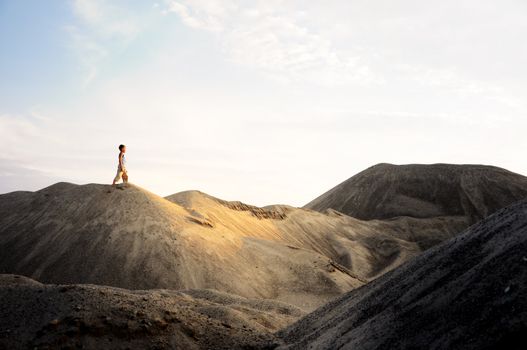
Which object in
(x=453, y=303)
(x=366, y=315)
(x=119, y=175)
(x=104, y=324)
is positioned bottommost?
(x=104, y=324)

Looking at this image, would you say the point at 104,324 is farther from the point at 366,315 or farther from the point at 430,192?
the point at 430,192

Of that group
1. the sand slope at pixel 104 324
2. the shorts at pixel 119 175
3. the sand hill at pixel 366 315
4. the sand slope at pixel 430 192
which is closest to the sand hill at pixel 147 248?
the shorts at pixel 119 175

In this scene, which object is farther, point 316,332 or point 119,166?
point 119,166

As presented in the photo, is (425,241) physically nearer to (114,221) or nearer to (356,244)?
(356,244)

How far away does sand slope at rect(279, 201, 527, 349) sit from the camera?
187 inches

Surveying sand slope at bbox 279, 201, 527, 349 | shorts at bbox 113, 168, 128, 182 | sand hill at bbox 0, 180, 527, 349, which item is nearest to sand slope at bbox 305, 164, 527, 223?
shorts at bbox 113, 168, 128, 182

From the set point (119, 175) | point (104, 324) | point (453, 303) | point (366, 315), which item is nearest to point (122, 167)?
point (119, 175)

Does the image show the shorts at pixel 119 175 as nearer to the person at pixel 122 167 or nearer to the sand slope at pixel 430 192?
the person at pixel 122 167

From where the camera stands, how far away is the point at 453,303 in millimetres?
5598

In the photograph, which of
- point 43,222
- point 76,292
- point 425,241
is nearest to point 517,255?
point 76,292

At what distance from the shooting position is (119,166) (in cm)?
1866

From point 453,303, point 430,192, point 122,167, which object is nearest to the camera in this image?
point 453,303

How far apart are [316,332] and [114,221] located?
13.3 m

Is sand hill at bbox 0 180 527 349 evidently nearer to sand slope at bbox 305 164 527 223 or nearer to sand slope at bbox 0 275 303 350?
sand slope at bbox 0 275 303 350
